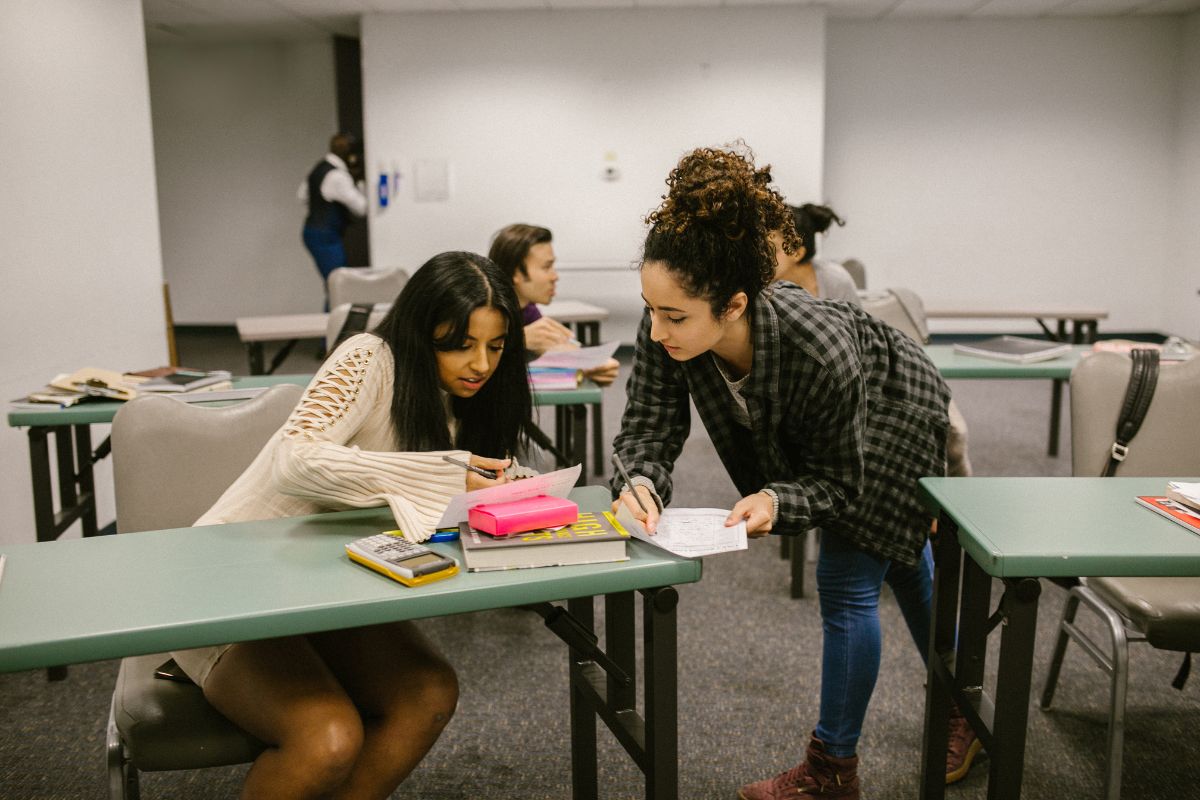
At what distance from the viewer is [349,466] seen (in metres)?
1.46

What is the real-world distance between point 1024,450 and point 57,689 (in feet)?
13.7

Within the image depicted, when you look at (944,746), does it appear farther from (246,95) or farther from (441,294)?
(246,95)

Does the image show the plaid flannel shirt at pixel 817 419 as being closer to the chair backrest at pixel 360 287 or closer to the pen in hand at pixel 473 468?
the pen in hand at pixel 473 468

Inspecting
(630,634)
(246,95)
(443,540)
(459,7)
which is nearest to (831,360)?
(630,634)

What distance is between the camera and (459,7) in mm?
7152

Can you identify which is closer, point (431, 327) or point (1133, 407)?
point (431, 327)

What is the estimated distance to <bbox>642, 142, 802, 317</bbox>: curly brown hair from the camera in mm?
1368

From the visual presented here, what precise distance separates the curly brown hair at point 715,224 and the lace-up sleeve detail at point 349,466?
0.46 metres

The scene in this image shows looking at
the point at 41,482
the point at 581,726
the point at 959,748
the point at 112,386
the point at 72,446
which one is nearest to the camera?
the point at 581,726

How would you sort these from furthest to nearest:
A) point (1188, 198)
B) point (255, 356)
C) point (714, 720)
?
point (1188, 198)
point (255, 356)
point (714, 720)

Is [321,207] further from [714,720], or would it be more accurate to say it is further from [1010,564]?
[1010,564]

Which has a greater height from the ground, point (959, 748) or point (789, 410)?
point (789, 410)

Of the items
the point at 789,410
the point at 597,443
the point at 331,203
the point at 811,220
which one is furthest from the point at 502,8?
the point at 789,410

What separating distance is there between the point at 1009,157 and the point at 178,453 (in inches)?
302
